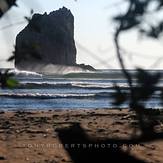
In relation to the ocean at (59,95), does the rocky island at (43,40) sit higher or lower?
higher

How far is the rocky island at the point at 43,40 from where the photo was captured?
222 cm

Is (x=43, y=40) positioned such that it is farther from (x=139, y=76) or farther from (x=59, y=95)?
(x=59, y=95)

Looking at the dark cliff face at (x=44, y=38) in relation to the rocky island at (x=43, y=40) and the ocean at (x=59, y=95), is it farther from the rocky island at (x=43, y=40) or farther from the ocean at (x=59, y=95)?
the ocean at (x=59, y=95)

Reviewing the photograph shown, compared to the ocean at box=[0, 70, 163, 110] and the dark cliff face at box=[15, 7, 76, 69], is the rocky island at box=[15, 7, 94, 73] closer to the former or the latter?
the dark cliff face at box=[15, 7, 76, 69]

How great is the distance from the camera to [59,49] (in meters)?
2.28

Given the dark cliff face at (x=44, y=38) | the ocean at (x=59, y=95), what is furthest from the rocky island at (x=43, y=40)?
the ocean at (x=59, y=95)

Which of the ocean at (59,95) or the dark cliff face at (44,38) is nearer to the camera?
the dark cliff face at (44,38)

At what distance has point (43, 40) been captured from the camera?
2342mm


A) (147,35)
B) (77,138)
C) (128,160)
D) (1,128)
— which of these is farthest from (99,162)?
(1,128)

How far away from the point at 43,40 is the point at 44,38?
0.03 m

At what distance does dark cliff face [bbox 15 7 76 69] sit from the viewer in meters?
2.22

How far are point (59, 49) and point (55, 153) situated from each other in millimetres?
5627

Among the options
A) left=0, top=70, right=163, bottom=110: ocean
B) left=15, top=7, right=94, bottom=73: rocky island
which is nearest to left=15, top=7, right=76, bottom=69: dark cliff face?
left=15, top=7, right=94, bottom=73: rocky island

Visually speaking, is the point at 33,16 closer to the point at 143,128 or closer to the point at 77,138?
the point at 77,138
